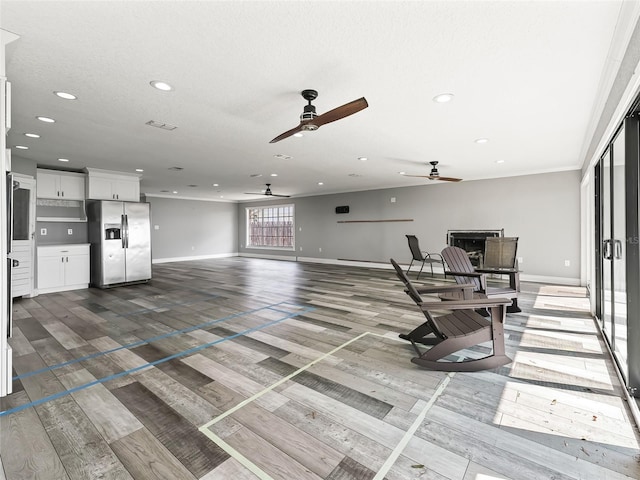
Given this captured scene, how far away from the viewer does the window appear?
37.9 ft

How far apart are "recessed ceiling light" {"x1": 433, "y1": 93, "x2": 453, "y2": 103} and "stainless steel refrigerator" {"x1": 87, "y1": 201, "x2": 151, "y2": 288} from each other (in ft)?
20.8

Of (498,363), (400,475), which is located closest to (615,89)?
(498,363)

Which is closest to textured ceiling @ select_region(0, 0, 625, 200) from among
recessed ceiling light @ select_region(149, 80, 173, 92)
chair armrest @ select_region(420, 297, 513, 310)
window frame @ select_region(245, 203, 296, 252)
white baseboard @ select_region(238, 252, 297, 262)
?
recessed ceiling light @ select_region(149, 80, 173, 92)

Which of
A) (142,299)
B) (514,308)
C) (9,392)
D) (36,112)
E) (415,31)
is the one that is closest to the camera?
(415,31)

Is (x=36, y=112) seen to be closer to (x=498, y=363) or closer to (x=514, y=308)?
(x=498, y=363)

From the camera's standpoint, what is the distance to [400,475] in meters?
1.39

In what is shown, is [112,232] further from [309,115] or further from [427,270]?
[427,270]

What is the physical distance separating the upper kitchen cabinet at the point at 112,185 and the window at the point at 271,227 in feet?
18.1

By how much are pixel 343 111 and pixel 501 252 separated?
3815 mm

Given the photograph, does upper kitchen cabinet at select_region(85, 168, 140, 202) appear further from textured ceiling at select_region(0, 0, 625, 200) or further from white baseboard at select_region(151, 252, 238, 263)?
white baseboard at select_region(151, 252, 238, 263)

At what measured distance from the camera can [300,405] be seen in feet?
6.42

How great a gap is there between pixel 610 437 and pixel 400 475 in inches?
49.6

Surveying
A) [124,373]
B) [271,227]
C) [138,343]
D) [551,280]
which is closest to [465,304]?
[124,373]

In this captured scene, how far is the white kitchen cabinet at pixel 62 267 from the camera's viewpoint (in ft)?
17.9
